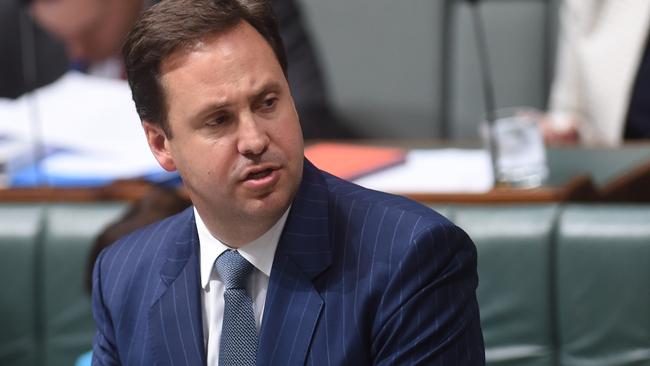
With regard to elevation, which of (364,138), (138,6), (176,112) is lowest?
(364,138)

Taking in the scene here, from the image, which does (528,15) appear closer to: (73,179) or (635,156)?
(635,156)

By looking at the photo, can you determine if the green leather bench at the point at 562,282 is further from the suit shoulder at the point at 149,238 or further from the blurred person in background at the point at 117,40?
the blurred person in background at the point at 117,40

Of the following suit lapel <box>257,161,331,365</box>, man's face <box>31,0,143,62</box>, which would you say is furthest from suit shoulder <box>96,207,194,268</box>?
man's face <box>31,0,143,62</box>

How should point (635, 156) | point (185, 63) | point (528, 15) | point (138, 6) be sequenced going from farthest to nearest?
point (528, 15), point (138, 6), point (635, 156), point (185, 63)

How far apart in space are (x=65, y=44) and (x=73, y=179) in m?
1.26

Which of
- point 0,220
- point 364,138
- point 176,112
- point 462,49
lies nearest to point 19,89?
point 364,138

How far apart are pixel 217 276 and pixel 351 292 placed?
0.53ft

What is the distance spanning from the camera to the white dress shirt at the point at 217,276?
1.38 m

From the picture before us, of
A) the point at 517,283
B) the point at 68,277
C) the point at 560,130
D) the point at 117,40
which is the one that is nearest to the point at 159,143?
the point at 517,283

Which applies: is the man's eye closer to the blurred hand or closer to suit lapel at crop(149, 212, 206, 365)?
suit lapel at crop(149, 212, 206, 365)

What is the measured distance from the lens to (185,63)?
1.25 meters

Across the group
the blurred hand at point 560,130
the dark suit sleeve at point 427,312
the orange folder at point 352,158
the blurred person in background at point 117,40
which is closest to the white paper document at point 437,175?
the orange folder at point 352,158

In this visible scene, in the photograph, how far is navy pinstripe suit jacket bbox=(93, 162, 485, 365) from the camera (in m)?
1.32

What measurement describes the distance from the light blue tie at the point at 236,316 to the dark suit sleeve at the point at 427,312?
13cm
